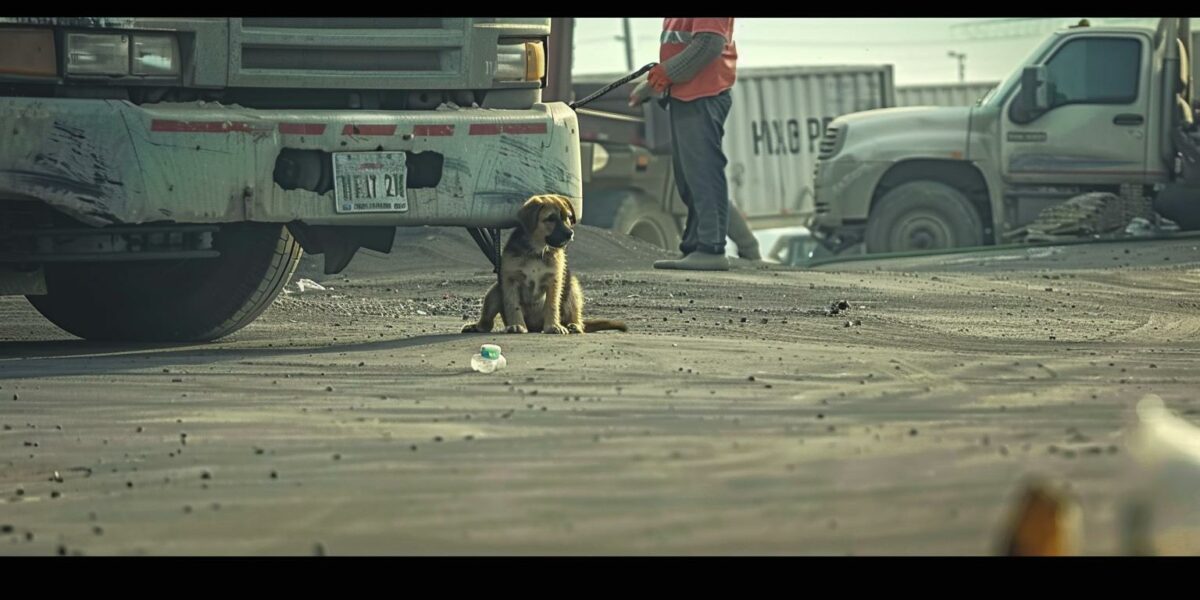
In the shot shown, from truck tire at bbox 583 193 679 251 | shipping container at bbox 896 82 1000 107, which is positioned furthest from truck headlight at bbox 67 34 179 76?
shipping container at bbox 896 82 1000 107

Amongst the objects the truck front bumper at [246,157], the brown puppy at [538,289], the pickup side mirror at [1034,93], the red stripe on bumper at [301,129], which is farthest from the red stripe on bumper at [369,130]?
the pickup side mirror at [1034,93]

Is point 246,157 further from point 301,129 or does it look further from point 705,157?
point 705,157

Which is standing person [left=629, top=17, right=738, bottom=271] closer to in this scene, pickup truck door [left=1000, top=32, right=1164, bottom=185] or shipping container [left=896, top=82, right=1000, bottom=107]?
pickup truck door [left=1000, top=32, right=1164, bottom=185]

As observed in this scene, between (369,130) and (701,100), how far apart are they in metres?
4.68

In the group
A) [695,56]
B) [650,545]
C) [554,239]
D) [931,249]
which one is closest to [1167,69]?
[931,249]

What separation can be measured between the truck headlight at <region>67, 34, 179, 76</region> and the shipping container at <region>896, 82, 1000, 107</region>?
37.5 metres

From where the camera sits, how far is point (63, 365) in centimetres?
848

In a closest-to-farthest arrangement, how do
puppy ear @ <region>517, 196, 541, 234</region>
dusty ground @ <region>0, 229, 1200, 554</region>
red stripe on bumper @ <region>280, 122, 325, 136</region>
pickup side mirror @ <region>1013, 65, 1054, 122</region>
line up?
dusty ground @ <region>0, 229, 1200, 554</region>
red stripe on bumper @ <region>280, 122, 325, 136</region>
puppy ear @ <region>517, 196, 541, 234</region>
pickup side mirror @ <region>1013, 65, 1054, 122</region>

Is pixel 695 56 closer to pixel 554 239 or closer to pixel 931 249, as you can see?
pixel 554 239

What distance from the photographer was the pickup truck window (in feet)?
64.0

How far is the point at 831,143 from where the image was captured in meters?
20.5

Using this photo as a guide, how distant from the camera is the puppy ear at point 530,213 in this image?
30.5 ft

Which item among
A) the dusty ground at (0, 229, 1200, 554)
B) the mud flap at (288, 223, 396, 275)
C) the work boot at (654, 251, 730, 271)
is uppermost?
the mud flap at (288, 223, 396, 275)
